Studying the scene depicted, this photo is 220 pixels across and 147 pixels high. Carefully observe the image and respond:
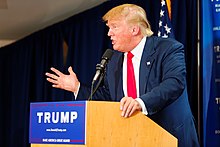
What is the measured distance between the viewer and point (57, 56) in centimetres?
610

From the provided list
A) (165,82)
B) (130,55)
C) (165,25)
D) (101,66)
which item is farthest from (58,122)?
(165,25)

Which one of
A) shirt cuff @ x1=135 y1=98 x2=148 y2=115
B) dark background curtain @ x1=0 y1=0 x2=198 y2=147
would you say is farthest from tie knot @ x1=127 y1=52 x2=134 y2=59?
dark background curtain @ x1=0 y1=0 x2=198 y2=147

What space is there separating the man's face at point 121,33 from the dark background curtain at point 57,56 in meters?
1.89

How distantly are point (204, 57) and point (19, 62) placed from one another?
4.41 m

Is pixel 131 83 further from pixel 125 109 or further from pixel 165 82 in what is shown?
pixel 125 109

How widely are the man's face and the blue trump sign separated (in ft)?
1.80

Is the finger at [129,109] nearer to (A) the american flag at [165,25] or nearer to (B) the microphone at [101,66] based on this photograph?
(B) the microphone at [101,66]

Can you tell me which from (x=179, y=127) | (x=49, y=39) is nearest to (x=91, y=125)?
(x=179, y=127)

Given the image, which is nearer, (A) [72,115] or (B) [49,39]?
(A) [72,115]

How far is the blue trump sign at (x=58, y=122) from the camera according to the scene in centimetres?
161

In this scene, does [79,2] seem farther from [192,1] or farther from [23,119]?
[23,119]

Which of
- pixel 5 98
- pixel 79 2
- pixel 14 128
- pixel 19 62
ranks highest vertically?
pixel 79 2

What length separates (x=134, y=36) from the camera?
6.93 ft

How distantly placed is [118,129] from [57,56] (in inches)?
179
